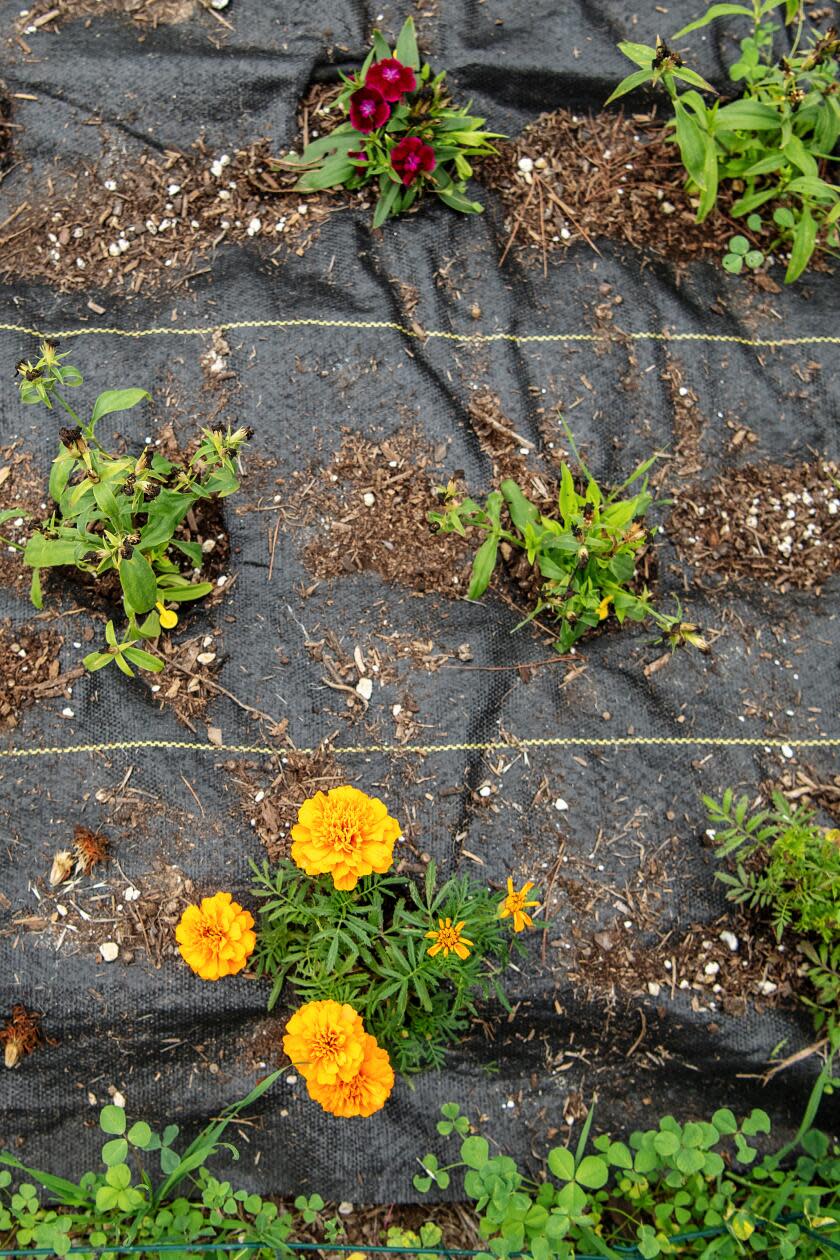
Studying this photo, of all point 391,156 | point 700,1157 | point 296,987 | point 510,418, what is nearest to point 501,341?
point 510,418

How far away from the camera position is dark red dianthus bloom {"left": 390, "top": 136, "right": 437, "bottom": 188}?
99.1 inches

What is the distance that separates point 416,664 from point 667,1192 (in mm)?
1396

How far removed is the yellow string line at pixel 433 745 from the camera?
228cm

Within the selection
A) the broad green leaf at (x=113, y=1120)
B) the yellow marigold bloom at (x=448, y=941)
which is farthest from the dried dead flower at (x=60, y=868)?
the yellow marigold bloom at (x=448, y=941)

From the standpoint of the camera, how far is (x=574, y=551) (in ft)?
7.29

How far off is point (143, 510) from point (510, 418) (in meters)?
1.01

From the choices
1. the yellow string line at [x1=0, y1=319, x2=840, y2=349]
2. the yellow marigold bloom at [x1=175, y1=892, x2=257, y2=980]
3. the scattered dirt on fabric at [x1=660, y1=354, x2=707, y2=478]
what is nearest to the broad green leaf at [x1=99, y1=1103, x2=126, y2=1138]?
the yellow marigold bloom at [x1=175, y1=892, x2=257, y2=980]

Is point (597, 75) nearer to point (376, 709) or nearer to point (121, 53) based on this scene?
point (121, 53)

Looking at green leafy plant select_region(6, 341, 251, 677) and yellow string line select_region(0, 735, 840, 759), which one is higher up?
green leafy plant select_region(6, 341, 251, 677)

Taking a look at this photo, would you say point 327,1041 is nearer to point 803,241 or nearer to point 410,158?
point 410,158

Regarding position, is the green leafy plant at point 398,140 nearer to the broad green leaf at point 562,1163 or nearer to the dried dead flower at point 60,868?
the dried dead flower at point 60,868

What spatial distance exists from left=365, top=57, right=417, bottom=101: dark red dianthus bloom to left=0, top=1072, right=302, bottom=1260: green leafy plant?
8.09 ft

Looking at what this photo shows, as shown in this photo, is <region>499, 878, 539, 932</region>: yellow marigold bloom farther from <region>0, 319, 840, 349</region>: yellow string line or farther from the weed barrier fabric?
<region>0, 319, 840, 349</region>: yellow string line

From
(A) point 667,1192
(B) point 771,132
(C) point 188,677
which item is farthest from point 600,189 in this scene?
(A) point 667,1192
